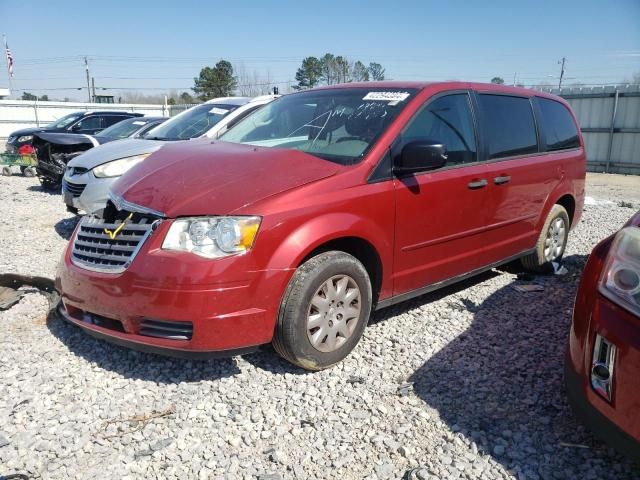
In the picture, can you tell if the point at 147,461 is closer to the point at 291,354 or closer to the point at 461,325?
the point at 291,354

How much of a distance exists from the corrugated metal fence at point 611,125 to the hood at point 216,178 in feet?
51.1

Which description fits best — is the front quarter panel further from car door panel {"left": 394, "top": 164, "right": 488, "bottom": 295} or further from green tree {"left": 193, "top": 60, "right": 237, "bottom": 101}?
green tree {"left": 193, "top": 60, "right": 237, "bottom": 101}

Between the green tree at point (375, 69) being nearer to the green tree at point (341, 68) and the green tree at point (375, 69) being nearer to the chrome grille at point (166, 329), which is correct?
the green tree at point (341, 68)

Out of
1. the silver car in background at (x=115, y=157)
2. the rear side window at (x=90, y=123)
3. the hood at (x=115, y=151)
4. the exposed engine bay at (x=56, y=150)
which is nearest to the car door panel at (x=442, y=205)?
the silver car in background at (x=115, y=157)

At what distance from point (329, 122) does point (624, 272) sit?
2232mm

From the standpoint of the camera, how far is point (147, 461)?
2334mm

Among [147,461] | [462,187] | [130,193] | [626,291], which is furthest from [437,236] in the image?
[147,461]

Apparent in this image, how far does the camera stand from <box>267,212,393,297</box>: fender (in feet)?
9.09

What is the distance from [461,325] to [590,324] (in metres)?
1.71

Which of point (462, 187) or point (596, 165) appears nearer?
Result: point (462, 187)

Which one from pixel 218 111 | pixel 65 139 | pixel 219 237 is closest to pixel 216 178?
pixel 219 237

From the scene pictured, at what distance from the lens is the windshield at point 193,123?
6.90 metres

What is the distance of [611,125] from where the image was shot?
15.5m

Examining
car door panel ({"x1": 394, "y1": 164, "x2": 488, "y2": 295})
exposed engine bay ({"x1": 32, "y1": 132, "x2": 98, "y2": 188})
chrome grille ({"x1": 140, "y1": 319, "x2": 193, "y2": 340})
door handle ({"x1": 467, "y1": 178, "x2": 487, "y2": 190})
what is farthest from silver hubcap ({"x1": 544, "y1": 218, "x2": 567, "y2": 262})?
exposed engine bay ({"x1": 32, "y1": 132, "x2": 98, "y2": 188})
